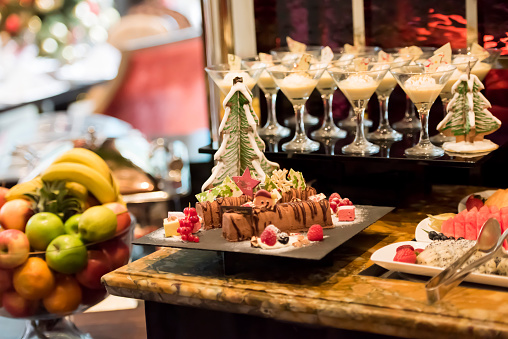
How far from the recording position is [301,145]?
7.92ft

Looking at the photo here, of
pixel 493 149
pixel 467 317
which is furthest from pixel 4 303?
pixel 493 149

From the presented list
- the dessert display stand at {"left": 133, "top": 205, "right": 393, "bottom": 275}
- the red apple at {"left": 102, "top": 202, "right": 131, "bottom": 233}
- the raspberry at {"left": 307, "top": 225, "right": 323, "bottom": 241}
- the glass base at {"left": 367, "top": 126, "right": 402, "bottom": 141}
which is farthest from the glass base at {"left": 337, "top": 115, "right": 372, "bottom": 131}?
the raspberry at {"left": 307, "top": 225, "right": 323, "bottom": 241}

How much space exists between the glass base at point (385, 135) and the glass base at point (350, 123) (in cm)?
20

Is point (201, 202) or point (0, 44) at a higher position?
point (0, 44)

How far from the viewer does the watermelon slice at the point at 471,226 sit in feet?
5.77

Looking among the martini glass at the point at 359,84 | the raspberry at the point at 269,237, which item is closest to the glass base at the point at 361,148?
the martini glass at the point at 359,84

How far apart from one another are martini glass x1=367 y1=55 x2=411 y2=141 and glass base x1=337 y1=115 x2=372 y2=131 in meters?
0.16

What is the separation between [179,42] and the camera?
5.39 m

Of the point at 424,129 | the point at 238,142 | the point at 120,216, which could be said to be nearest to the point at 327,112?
the point at 424,129

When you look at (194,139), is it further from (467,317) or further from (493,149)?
(467,317)

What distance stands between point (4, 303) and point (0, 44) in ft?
12.8

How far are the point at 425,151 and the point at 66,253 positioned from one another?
1.19 metres

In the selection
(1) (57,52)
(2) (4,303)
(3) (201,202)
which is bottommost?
(2) (4,303)

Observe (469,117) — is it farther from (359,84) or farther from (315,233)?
(315,233)
